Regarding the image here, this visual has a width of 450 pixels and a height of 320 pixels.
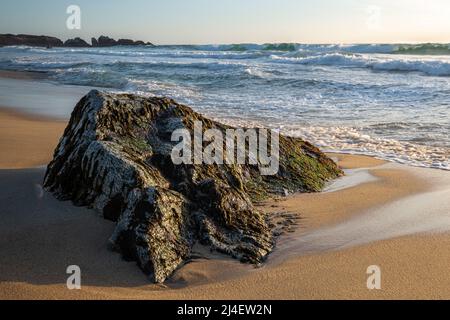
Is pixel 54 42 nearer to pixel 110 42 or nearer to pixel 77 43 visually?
pixel 77 43

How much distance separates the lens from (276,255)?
3.08 m

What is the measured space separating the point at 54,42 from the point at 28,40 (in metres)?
5.05

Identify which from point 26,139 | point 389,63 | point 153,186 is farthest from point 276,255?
point 389,63

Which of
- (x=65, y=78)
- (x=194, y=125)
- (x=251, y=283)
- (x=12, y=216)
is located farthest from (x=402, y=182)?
(x=65, y=78)

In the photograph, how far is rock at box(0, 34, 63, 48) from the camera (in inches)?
2692

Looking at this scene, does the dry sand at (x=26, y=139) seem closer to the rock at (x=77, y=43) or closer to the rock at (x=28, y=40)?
the rock at (x=28, y=40)

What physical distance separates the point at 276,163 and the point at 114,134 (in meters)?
1.66

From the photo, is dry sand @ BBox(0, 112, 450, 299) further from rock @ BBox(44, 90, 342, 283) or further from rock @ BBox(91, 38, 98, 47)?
rock @ BBox(91, 38, 98, 47)

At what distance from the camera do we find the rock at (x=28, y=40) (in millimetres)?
68381

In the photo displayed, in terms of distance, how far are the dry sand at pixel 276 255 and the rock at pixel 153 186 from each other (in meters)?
0.10

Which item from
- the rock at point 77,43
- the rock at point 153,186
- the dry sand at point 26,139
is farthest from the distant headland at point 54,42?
the rock at point 153,186

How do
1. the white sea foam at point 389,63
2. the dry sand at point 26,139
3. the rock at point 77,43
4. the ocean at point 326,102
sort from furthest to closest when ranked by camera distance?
the rock at point 77,43 < the white sea foam at point 389,63 < the ocean at point 326,102 < the dry sand at point 26,139

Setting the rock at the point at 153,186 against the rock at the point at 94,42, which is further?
the rock at the point at 94,42

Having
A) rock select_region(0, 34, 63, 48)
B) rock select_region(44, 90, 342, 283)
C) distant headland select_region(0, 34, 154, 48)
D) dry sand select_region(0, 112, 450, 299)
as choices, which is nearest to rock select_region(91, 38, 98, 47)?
distant headland select_region(0, 34, 154, 48)
